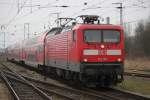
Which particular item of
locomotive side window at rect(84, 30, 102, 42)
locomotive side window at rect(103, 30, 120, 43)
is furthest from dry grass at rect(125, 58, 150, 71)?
locomotive side window at rect(84, 30, 102, 42)

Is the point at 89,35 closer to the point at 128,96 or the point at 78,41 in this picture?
the point at 78,41

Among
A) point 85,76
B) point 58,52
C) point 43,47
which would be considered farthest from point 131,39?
point 85,76

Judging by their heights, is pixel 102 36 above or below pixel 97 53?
above

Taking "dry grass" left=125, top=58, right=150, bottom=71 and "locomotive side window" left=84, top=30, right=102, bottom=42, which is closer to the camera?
"locomotive side window" left=84, top=30, right=102, bottom=42

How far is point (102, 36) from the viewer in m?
17.9

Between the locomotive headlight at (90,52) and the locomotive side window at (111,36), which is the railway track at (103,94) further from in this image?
the locomotive side window at (111,36)

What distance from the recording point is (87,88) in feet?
60.2

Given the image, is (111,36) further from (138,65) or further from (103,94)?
(138,65)

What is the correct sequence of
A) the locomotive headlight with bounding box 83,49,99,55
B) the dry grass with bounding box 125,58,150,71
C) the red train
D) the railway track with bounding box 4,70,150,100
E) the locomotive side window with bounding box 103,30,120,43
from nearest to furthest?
the railway track with bounding box 4,70,150,100
the red train
the locomotive headlight with bounding box 83,49,99,55
the locomotive side window with bounding box 103,30,120,43
the dry grass with bounding box 125,58,150,71

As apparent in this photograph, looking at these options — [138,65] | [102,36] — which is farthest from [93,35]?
[138,65]

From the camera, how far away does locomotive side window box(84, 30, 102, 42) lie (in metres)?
17.8

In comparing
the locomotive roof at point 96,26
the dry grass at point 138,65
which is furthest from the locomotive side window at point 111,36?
the dry grass at point 138,65

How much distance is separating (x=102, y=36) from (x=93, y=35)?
40 centimetres

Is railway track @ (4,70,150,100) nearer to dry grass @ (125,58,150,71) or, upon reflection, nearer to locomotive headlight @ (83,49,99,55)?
locomotive headlight @ (83,49,99,55)
